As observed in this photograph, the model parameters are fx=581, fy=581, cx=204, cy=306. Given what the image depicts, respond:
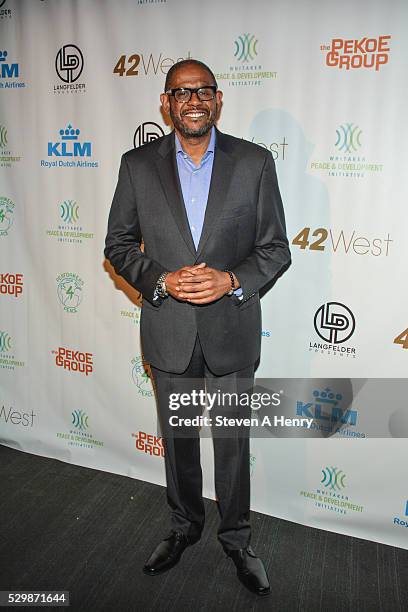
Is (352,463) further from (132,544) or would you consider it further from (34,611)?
(34,611)

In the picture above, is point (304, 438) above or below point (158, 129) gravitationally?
below

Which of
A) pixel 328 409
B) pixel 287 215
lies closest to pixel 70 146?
pixel 287 215

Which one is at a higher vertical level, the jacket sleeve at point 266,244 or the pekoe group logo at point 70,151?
the pekoe group logo at point 70,151

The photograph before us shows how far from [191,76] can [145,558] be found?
6.59 feet

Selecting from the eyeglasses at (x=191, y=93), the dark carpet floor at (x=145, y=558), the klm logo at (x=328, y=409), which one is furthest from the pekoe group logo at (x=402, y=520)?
the eyeglasses at (x=191, y=93)

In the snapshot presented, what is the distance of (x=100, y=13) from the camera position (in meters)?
2.82

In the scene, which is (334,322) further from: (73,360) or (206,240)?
(73,360)

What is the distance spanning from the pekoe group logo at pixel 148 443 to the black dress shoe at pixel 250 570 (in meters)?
0.81

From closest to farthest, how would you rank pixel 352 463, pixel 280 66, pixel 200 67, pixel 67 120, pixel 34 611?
pixel 200 67, pixel 34 611, pixel 280 66, pixel 352 463, pixel 67 120

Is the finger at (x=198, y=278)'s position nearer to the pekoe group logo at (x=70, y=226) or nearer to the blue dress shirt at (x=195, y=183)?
the blue dress shirt at (x=195, y=183)

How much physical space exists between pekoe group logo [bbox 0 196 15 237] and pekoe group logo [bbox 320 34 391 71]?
1.87 meters

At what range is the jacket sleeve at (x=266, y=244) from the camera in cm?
219

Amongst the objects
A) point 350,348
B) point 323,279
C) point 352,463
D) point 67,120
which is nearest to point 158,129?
point 67,120

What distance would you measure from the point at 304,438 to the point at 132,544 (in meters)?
0.95
